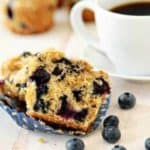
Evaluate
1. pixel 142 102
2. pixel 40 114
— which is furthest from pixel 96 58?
pixel 40 114

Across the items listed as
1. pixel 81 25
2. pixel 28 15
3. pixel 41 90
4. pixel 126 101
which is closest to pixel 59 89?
pixel 41 90

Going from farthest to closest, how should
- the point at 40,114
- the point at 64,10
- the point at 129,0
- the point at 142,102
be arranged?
the point at 64,10
the point at 129,0
the point at 142,102
the point at 40,114

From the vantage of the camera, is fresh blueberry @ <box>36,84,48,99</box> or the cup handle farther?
the cup handle

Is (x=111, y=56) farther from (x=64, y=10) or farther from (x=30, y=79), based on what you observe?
(x=64, y=10)

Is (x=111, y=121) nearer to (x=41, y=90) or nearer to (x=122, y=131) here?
(x=122, y=131)

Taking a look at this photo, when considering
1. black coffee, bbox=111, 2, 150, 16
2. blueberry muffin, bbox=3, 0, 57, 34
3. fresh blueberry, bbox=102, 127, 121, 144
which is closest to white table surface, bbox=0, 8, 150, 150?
fresh blueberry, bbox=102, 127, 121, 144

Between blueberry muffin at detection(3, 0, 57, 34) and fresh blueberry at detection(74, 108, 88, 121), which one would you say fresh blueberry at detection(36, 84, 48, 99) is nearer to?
fresh blueberry at detection(74, 108, 88, 121)
